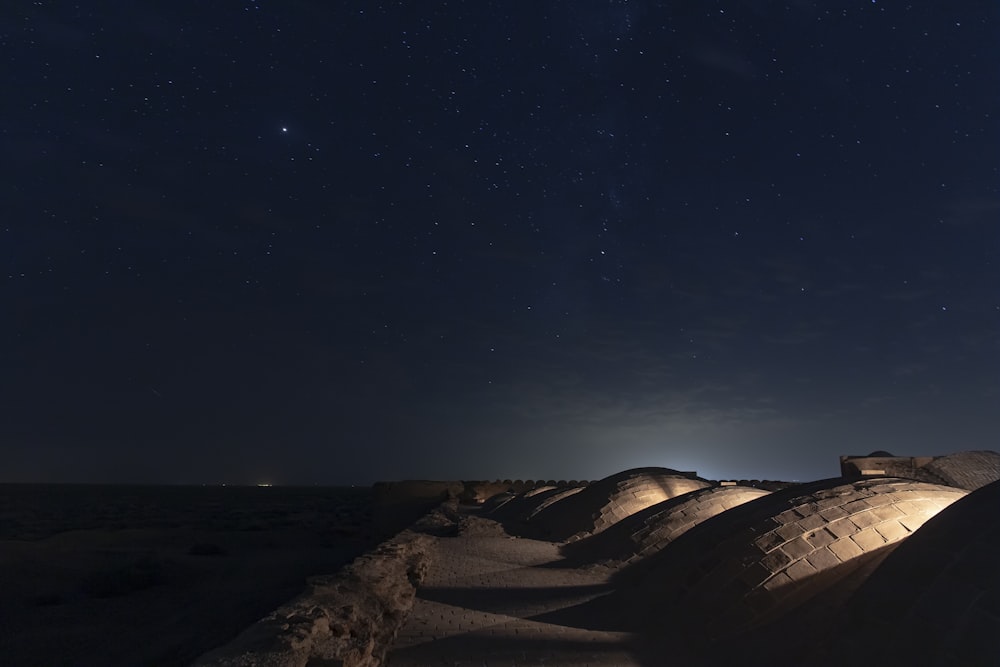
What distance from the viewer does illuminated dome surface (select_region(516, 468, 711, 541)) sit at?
18219 mm

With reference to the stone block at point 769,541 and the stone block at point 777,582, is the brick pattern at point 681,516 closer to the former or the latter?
the stone block at point 769,541

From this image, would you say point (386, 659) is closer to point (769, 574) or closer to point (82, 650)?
point (769, 574)

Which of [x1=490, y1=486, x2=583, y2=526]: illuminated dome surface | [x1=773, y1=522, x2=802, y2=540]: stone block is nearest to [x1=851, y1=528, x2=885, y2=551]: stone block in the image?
[x1=773, y1=522, x2=802, y2=540]: stone block

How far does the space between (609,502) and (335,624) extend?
13.9 metres

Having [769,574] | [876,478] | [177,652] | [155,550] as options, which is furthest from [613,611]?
[155,550]

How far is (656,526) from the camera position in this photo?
14.4 meters

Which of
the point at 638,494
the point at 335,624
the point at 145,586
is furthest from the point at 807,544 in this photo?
the point at 145,586

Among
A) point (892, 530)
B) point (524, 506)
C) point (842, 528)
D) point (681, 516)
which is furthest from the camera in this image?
point (524, 506)

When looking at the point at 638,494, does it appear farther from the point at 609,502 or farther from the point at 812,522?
the point at 812,522

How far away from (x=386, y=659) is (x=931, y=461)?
21.6m

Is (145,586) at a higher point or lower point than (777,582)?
lower

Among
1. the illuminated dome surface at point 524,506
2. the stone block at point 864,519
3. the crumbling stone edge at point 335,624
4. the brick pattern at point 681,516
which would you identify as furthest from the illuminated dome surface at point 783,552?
the illuminated dome surface at point 524,506

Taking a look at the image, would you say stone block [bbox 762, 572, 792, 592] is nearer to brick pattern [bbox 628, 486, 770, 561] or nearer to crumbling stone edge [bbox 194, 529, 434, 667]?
crumbling stone edge [bbox 194, 529, 434, 667]

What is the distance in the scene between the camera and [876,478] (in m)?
10.1
